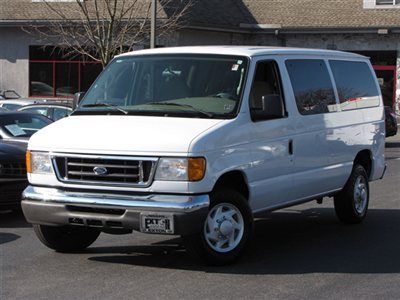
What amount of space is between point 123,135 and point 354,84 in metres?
4.05

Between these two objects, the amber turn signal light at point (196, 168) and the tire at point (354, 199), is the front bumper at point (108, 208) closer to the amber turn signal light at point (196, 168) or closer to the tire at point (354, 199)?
the amber turn signal light at point (196, 168)

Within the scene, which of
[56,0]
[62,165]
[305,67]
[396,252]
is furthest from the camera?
[56,0]

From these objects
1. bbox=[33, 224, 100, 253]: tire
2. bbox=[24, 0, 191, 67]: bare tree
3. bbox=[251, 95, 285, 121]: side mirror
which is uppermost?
bbox=[24, 0, 191, 67]: bare tree

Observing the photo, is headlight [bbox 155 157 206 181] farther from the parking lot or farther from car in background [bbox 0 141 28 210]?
car in background [bbox 0 141 28 210]

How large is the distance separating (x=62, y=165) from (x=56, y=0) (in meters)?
21.9

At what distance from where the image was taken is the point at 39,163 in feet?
23.0

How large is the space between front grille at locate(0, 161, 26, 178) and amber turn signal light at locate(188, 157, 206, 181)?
3751mm

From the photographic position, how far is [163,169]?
6.46 meters

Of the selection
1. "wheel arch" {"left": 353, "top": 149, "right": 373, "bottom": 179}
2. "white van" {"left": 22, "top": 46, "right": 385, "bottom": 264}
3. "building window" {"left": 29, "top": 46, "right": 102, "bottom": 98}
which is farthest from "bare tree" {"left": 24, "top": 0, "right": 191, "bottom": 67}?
"white van" {"left": 22, "top": 46, "right": 385, "bottom": 264}

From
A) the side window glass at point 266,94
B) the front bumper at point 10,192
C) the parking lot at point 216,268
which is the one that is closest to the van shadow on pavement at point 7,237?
the parking lot at point 216,268

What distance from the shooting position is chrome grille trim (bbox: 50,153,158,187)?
6.52 meters

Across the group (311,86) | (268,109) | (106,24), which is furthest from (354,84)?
(106,24)

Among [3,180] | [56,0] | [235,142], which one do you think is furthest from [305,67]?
[56,0]

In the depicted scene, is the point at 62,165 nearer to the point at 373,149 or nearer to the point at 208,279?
the point at 208,279
